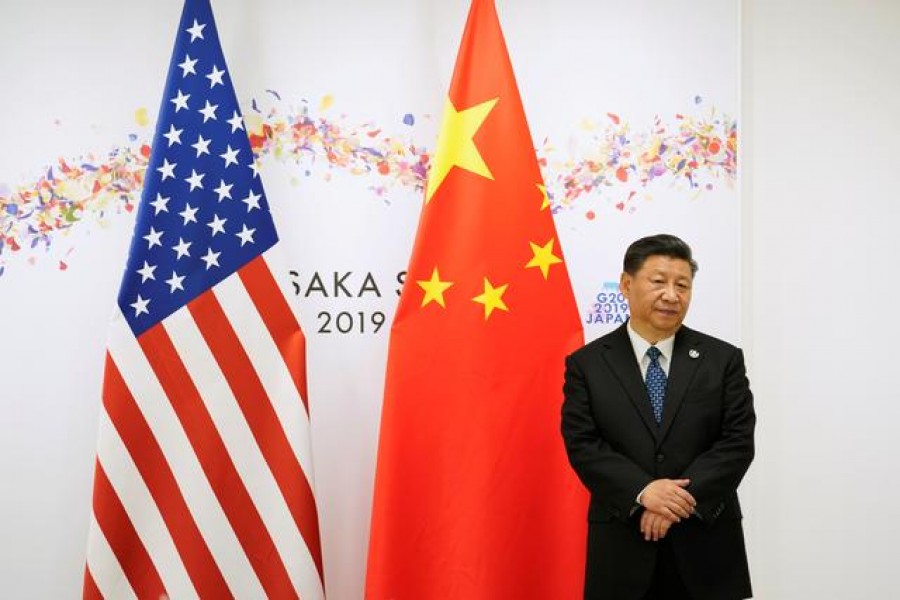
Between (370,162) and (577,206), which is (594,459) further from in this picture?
(370,162)

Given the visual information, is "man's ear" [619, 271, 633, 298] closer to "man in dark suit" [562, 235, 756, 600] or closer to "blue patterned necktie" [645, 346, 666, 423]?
"man in dark suit" [562, 235, 756, 600]

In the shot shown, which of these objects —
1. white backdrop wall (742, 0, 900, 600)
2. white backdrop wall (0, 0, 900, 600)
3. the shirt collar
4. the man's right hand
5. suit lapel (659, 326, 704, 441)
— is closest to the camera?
the man's right hand

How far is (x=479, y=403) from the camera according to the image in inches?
89.3

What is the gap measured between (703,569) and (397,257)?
127 cm

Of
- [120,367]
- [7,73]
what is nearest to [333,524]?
[120,367]

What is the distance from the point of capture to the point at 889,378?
8.70ft

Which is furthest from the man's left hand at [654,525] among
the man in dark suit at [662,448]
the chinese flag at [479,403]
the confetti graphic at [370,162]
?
the confetti graphic at [370,162]

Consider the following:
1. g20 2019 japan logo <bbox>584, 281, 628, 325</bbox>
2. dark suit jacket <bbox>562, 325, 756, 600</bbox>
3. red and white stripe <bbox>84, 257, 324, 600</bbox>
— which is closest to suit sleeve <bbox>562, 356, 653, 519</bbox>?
dark suit jacket <bbox>562, 325, 756, 600</bbox>

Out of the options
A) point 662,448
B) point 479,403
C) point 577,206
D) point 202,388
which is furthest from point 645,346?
point 202,388

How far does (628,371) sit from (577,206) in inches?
32.1

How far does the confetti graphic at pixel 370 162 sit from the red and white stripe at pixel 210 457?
47cm

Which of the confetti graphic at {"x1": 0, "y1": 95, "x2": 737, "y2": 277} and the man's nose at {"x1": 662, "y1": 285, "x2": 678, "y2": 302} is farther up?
the confetti graphic at {"x1": 0, "y1": 95, "x2": 737, "y2": 277}

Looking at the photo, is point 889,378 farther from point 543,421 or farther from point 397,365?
point 397,365

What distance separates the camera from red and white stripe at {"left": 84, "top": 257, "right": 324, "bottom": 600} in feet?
Answer: 7.25
